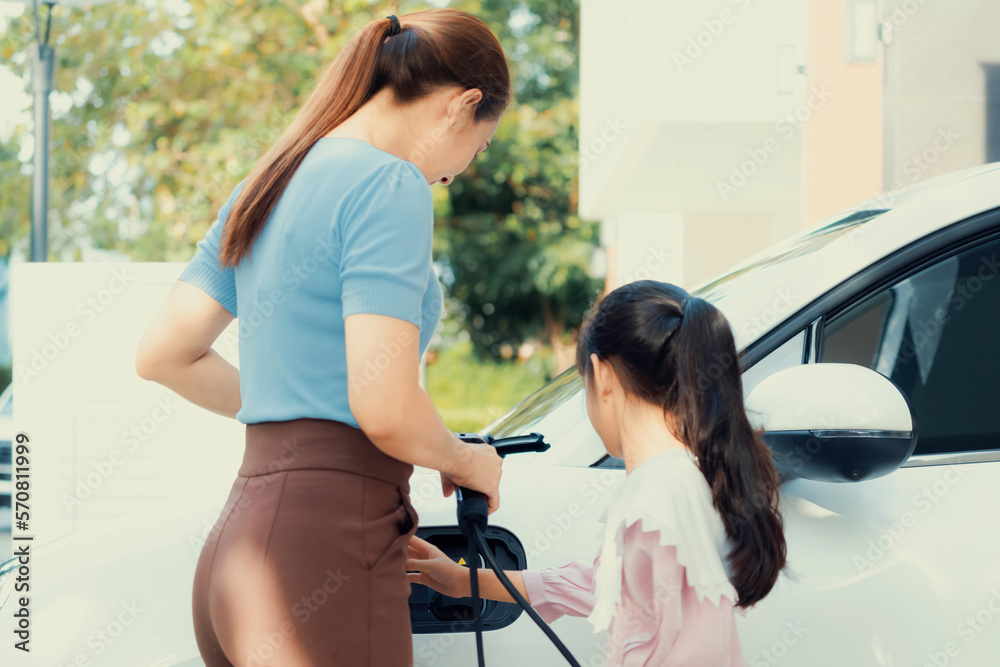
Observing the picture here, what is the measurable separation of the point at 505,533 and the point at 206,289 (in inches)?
26.6

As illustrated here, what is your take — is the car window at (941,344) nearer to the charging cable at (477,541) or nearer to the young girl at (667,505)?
the young girl at (667,505)

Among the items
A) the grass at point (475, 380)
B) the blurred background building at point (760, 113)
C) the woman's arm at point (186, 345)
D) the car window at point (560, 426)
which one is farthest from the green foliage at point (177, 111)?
the woman's arm at point (186, 345)

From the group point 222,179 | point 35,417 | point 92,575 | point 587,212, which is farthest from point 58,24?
point 92,575

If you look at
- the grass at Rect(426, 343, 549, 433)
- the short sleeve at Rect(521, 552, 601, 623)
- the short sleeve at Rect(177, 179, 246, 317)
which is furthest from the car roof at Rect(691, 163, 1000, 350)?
the grass at Rect(426, 343, 549, 433)

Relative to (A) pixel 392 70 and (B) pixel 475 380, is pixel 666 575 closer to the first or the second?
(A) pixel 392 70

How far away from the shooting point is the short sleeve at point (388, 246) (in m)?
1.11

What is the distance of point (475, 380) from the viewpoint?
20.8m

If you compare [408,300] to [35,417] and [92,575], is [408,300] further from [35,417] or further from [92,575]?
[35,417]

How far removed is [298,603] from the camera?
3.71 ft

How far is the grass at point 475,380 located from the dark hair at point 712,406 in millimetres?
18645

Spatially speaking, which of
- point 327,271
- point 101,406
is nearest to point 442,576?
point 327,271

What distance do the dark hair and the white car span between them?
0.21 ft

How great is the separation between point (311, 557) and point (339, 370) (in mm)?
246

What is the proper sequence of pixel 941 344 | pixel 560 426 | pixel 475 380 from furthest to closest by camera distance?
pixel 475 380
pixel 941 344
pixel 560 426
